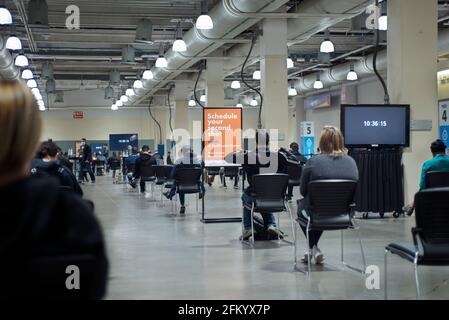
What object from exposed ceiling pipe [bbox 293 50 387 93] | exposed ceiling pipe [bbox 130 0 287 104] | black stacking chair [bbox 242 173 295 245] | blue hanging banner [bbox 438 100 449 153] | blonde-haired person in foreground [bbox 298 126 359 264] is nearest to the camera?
blonde-haired person in foreground [bbox 298 126 359 264]

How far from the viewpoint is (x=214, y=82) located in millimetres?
17516

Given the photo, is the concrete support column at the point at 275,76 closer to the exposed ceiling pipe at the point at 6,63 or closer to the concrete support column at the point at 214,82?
the concrete support column at the point at 214,82

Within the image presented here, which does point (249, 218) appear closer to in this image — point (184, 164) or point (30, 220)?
point (184, 164)

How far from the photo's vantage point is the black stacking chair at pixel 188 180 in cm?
1035

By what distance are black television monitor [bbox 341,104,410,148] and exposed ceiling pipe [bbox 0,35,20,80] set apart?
8.30 m

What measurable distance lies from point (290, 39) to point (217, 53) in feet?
14.1

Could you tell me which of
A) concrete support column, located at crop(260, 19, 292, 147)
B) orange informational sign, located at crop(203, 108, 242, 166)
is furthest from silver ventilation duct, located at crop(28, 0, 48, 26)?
concrete support column, located at crop(260, 19, 292, 147)

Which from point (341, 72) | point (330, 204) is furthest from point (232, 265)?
point (341, 72)

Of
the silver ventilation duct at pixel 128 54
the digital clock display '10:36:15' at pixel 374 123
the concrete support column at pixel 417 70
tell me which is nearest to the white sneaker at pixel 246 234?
the digital clock display '10:36:15' at pixel 374 123

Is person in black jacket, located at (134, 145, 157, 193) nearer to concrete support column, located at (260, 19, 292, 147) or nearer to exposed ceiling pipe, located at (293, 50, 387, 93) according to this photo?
concrete support column, located at (260, 19, 292, 147)

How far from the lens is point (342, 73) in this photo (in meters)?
20.0

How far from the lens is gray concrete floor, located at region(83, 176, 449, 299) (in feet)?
15.7

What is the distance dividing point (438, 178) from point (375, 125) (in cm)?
272

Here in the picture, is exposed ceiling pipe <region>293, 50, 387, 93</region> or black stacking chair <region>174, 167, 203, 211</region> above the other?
exposed ceiling pipe <region>293, 50, 387, 93</region>
